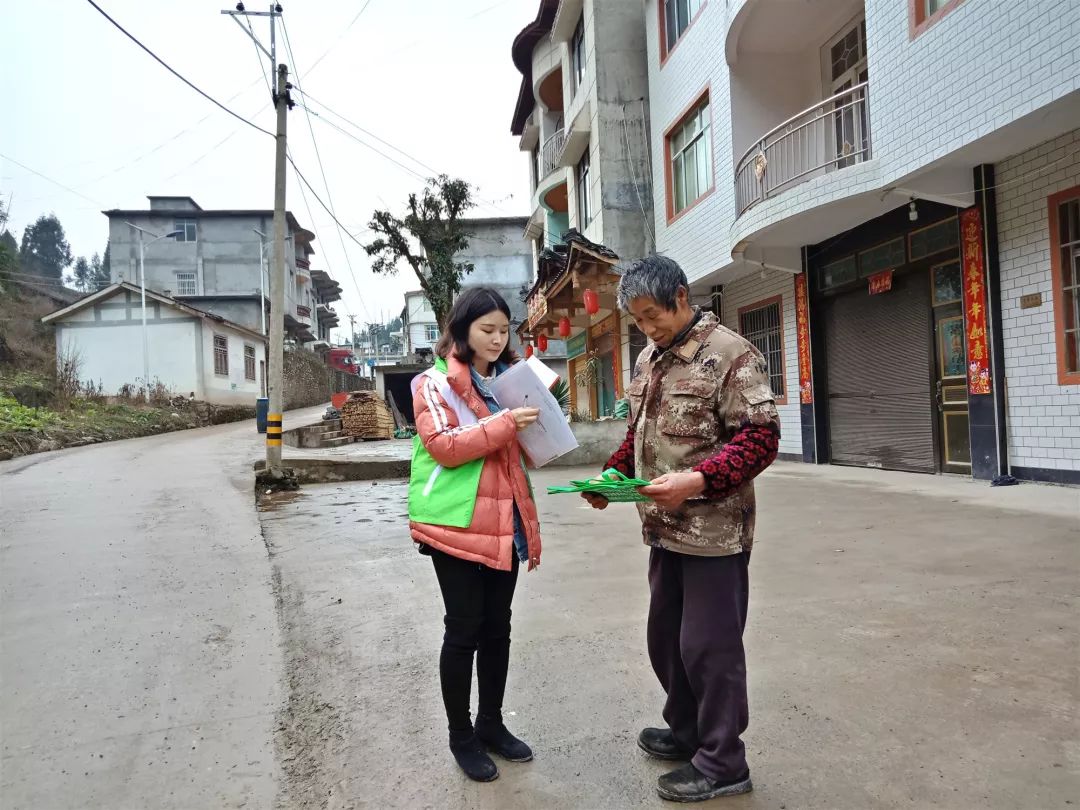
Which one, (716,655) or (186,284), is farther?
(186,284)

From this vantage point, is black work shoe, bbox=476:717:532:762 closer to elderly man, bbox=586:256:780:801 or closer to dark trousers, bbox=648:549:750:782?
elderly man, bbox=586:256:780:801

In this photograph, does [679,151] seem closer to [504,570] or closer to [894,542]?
[894,542]

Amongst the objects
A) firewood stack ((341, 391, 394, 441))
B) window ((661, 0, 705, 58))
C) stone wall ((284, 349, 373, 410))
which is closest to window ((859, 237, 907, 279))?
window ((661, 0, 705, 58))

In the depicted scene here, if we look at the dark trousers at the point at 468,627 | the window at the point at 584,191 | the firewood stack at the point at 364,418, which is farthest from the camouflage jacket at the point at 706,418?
the firewood stack at the point at 364,418

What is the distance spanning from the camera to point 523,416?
2.10m

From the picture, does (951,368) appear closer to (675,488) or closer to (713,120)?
(713,120)

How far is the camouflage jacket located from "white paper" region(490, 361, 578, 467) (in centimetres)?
32

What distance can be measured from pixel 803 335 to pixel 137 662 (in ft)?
31.5

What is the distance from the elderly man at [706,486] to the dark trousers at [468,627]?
19.8 inches

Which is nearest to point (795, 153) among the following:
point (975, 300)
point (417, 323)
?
point (975, 300)

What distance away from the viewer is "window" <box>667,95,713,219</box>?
1145 cm

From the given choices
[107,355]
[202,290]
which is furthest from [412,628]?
[202,290]

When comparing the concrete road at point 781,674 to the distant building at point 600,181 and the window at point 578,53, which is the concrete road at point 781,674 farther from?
the window at point 578,53

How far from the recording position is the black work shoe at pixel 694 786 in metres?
1.90
